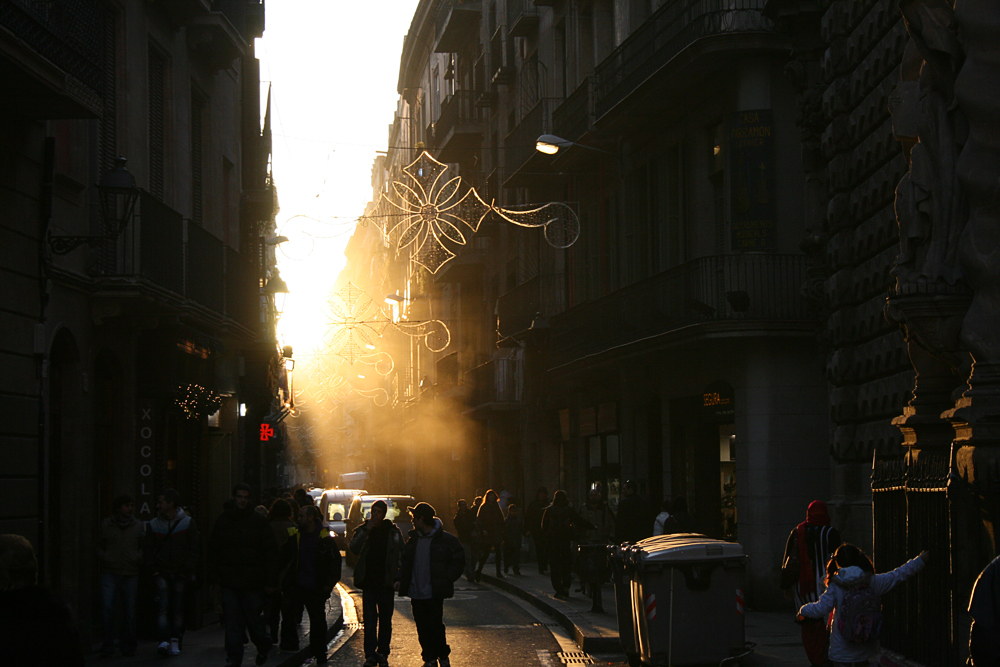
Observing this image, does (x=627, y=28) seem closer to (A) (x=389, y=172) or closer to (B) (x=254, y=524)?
(B) (x=254, y=524)

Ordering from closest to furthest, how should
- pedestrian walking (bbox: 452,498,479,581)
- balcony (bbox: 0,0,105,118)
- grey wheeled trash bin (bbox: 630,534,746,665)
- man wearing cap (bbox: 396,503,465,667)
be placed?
1. balcony (bbox: 0,0,105,118)
2. grey wheeled trash bin (bbox: 630,534,746,665)
3. man wearing cap (bbox: 396,503,465,667)
4. pedestrian walking (bbox: 452,498,479,581)

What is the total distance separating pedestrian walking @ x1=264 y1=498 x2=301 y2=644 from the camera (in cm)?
1541

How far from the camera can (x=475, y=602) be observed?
22094mm

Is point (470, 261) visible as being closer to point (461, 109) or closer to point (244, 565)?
point (461, 109)

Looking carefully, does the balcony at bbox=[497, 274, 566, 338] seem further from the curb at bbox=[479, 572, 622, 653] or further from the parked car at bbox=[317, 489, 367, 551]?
the curb at bbox=[479, 572, 622, 653]

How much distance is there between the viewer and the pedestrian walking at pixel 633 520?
2084 cm

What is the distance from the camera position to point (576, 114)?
27.8 metres

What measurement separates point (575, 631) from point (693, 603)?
4.43 meters

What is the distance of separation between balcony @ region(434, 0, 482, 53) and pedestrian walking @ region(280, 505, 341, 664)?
101ft

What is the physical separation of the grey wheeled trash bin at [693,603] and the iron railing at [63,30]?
23.0 feet

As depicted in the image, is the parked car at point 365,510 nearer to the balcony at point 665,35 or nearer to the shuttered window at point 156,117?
the balcony at point 665,35

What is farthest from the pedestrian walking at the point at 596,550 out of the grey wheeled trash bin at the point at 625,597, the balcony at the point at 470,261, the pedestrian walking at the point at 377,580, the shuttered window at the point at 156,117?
the balcony at the point at 470,261

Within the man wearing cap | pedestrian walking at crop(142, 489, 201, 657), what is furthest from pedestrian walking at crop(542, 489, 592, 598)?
the man wearing cap

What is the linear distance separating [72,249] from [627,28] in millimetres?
14837
